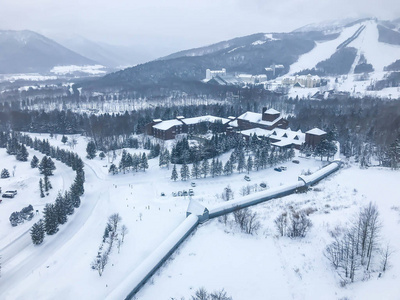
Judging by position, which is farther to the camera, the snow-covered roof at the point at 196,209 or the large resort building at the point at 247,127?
the large resort building at the point at 247,127

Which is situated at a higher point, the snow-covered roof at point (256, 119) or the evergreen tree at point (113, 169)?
the snow-covered roof at point (256, 119)

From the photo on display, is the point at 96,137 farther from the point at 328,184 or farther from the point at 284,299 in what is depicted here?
the point at 284,299

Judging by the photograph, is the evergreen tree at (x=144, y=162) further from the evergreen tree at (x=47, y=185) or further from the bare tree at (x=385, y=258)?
the bare tree at (x=385, y=258)

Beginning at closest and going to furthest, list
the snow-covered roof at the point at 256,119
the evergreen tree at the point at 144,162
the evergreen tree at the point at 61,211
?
the evergreen tree at the point at 61,211
the evergreen tree at the point at 144,162
the snow-covered roof at the point at 256,119

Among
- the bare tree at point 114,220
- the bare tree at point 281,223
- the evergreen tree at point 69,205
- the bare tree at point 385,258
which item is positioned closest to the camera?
the bare tree at point 385,258

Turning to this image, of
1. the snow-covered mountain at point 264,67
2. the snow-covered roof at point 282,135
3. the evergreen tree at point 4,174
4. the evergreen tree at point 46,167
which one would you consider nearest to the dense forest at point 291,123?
the snow-covered roof at point 282,135

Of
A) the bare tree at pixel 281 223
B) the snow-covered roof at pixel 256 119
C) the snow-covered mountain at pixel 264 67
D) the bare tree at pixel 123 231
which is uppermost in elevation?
the snow-covered mountain at pixel 264 67
